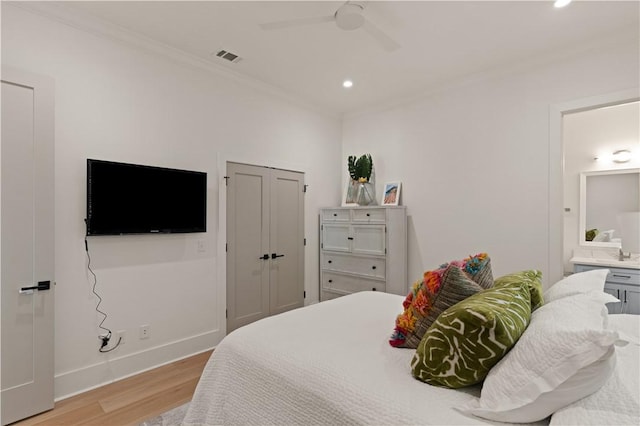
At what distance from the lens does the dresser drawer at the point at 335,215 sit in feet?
13.5

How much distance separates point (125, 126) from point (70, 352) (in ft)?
6.18

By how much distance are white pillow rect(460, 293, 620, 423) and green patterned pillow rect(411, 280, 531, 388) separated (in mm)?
46

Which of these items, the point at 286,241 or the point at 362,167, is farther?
the point at 362,167

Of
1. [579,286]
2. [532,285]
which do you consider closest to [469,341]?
[532,285]

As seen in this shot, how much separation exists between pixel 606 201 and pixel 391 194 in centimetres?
265

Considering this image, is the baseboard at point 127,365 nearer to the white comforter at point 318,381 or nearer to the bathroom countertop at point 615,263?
the white comforter at point 318,381

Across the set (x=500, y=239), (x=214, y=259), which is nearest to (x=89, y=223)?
(x=214, y=259)

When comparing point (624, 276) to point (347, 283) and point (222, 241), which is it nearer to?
point (347, 283)

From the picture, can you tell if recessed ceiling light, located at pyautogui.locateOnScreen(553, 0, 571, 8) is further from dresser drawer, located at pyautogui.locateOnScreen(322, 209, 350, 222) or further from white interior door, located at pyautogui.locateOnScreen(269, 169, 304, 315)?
white interior door, located at pyautogui.locateOnScreen(269, 169, 304, 315)

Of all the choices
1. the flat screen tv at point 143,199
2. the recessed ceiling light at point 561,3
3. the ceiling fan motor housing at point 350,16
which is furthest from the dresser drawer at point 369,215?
the recessed ceiling light at point 561,3

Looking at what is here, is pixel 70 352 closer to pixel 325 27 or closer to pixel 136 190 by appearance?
pixel 136 190

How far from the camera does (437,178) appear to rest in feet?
12.4

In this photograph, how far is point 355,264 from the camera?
401 cm

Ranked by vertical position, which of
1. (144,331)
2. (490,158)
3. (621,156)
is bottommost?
(144,331)
